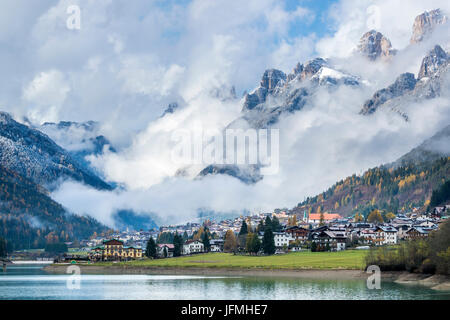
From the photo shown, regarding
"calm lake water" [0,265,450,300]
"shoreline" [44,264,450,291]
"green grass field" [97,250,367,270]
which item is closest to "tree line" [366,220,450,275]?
"shoreline" [44,264,450,291]

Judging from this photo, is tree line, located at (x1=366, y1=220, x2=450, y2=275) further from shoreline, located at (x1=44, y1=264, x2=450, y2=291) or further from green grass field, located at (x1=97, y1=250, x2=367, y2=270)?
green grass field, located at (x1=97, y1=250, x2=367, y2=270)

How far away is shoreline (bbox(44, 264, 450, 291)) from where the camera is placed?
12112 centimetres

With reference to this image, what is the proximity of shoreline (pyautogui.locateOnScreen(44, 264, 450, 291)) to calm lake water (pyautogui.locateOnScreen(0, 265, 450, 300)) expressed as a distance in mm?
4356

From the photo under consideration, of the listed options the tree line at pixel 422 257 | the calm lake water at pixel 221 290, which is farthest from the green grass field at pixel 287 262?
the calm lake water at pixel 221 290

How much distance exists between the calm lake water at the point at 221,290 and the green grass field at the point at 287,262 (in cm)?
2137

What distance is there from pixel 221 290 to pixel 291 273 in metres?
41.0

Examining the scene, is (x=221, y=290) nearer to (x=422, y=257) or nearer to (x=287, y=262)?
(x=422, y=257)

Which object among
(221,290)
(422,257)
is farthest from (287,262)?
(221,290)

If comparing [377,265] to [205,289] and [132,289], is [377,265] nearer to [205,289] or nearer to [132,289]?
[205,289]

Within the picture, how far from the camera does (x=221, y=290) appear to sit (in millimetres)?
116250

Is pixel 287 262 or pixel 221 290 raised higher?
pixel 287 262
